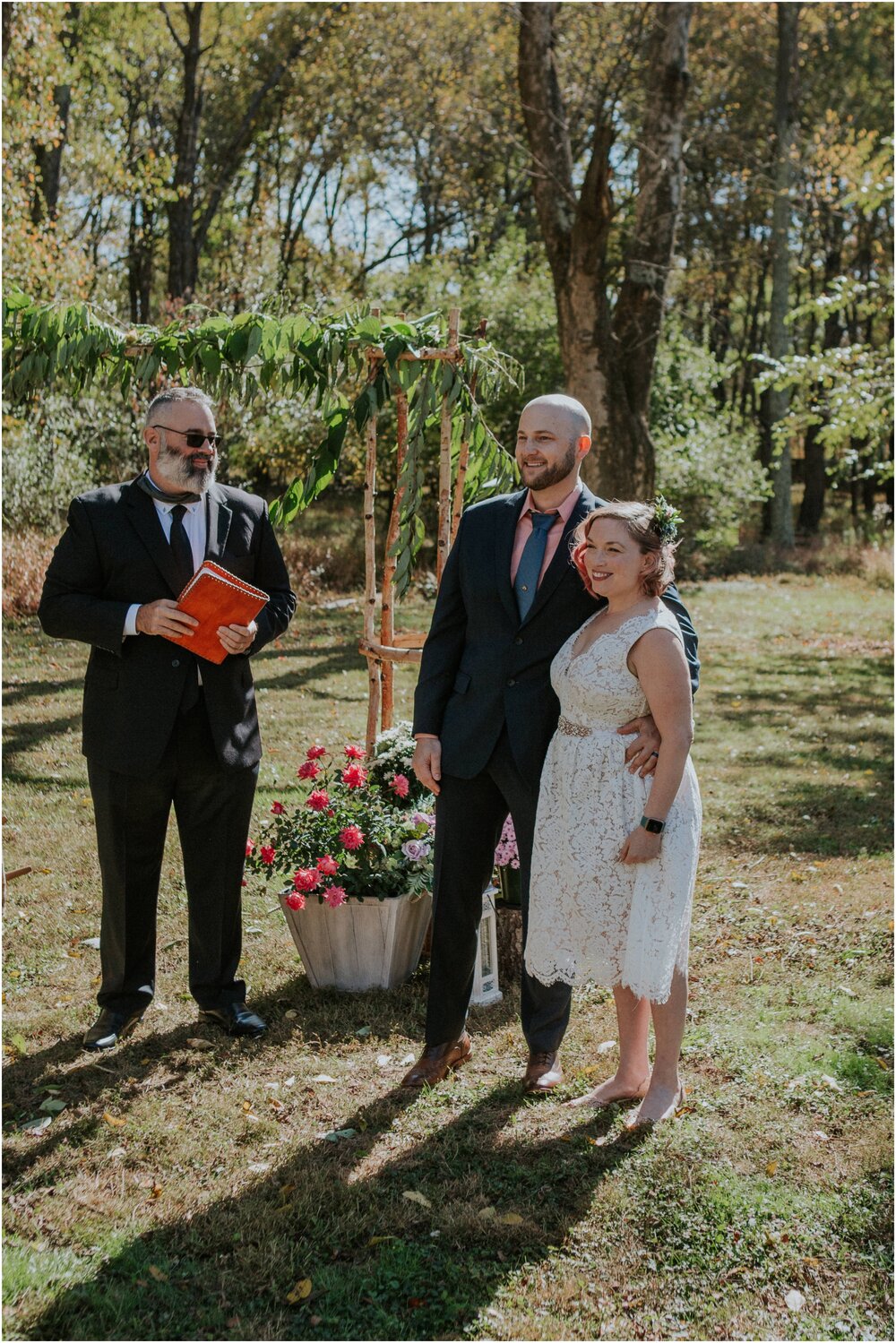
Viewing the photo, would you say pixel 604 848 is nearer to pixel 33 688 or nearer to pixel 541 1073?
pixel 541 1073

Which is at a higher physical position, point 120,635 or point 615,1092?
point 120,635

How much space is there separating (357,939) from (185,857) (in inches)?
32.1

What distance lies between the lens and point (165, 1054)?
4219 mm

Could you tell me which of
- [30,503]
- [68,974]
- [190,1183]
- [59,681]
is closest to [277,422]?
[30,503]

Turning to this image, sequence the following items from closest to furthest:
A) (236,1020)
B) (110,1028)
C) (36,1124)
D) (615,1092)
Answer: (36,1124) < (615,1092) < (110,1028) < (236,1020)

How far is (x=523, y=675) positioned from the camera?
12.5 ft

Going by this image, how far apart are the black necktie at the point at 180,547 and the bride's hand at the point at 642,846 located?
1790 mm

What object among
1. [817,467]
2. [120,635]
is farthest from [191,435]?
[817,467]

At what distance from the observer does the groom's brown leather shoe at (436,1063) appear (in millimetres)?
4027

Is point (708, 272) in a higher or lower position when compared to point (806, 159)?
lower

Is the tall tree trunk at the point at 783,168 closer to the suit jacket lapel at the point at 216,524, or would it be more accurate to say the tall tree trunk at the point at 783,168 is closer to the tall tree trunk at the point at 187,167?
the tall tree trunk at the point at 187,167

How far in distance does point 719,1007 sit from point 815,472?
79.7ft

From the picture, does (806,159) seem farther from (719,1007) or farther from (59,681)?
(719,1007)

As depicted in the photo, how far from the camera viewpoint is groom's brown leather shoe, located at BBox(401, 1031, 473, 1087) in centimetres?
403
